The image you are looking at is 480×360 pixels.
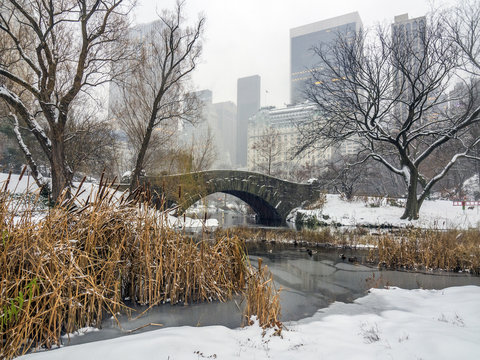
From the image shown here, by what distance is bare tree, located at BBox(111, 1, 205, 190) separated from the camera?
42.5 feet

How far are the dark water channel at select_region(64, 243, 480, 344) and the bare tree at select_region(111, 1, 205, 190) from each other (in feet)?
26.2

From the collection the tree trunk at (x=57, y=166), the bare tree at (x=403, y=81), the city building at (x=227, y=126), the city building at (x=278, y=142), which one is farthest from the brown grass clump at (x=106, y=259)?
the city building at (x=227, y=126)

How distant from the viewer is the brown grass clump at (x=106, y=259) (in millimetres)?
2576

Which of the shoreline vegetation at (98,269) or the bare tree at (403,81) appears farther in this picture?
the bare tree at (403,81)

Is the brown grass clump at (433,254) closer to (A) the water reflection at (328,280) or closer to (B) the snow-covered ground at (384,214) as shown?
(A) the water reflection at (328,280)

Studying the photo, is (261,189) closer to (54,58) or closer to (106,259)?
(54,58)

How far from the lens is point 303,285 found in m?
5.23

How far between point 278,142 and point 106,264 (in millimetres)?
33456

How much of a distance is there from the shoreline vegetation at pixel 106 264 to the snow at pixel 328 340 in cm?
36

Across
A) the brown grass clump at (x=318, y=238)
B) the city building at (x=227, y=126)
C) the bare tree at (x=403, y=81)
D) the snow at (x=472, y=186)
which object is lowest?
the brown grass clump at (x=318, y=238)

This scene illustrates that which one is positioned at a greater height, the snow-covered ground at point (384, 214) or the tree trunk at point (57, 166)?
the tree trunk at point (57, 166)

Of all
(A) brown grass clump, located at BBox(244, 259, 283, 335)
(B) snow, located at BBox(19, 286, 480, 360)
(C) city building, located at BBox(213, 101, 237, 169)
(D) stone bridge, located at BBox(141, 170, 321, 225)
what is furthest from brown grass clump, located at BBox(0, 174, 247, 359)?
(C) city building, located at BBox(213, 101, 237, 169)

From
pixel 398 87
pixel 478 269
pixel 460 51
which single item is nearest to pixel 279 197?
pixel 398 87

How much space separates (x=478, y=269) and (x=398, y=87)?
1251 cm
